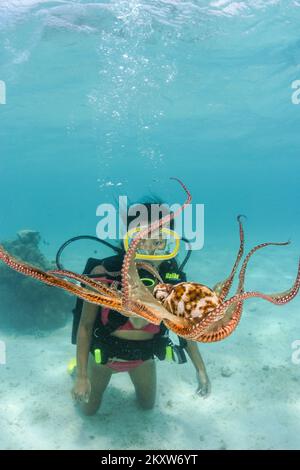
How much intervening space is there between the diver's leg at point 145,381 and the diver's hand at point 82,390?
131 cm

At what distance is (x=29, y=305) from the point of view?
409 inches

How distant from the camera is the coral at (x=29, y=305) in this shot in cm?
1016

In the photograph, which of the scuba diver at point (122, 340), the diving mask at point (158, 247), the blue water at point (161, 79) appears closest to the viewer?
the diving mask at point (158, 247)

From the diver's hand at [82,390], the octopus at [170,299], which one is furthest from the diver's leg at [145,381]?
the octopus at [170,299]

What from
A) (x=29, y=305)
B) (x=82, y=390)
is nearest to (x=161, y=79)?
(x=29, y=305)

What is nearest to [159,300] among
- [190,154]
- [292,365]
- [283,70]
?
[292,365]

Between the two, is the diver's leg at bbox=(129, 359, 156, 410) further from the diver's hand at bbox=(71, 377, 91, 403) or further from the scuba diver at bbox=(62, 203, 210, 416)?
the diver's hand at bbox=(71, 377, 91, 403)

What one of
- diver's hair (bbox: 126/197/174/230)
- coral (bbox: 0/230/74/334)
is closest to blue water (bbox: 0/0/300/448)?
diver's hair (bbox: 126/197/174/230)

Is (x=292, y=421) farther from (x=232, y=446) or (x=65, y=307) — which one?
(x=65, y=307)

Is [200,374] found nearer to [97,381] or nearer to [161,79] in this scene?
[97,381]

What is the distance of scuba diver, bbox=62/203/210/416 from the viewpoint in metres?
4.43

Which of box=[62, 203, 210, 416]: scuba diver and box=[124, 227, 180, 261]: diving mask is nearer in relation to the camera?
box=[124, 227, 180, 261]: diving mask

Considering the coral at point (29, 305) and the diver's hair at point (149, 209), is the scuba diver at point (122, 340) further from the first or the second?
the coral at point (29, 305)

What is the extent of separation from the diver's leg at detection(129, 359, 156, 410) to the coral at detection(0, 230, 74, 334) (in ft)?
16.5
